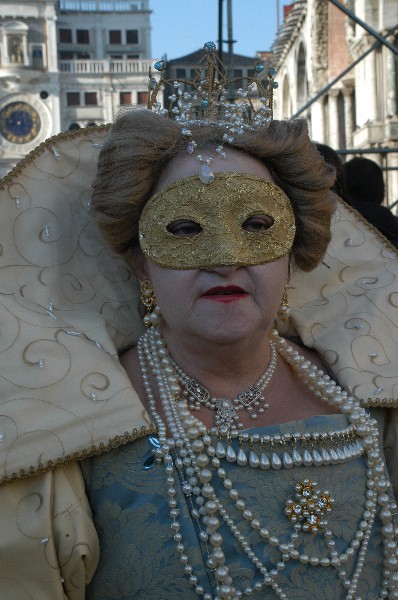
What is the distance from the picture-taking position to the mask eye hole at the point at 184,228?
5.02 ft

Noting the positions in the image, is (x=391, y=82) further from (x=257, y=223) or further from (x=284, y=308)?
(x=257, y=223)

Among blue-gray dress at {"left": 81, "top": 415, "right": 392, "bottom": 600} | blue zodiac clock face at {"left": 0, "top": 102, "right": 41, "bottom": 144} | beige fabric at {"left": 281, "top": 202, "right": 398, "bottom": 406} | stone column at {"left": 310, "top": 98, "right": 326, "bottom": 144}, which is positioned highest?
blue zodiac clock face at {"left": 0, "top": 102, "right": 41, "bottom": 144}

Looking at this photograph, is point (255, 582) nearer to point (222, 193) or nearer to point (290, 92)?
point (222, 193)

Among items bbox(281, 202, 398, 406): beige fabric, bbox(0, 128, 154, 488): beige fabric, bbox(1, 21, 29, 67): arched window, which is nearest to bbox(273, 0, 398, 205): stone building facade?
bbox(281, 202, 398, 406): beige fabric

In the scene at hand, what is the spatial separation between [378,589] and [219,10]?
4.64 metres

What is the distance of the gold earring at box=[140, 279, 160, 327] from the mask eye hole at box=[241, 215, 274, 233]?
242 mm

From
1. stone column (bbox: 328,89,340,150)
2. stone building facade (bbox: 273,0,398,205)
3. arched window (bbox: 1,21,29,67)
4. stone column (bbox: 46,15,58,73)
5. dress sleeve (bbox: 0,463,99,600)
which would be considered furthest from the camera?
stone column (bbox: 46,15,58,73)

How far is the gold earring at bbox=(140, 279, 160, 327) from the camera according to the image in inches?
64.4

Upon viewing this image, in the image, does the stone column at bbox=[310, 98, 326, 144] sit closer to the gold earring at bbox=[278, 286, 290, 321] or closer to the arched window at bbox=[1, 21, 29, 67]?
the gold earring at bbox=[278, 286, 290, 321]

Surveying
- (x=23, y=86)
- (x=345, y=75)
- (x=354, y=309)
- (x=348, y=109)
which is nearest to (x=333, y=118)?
(x=348, y=109)

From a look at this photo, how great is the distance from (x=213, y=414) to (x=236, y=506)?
209mm

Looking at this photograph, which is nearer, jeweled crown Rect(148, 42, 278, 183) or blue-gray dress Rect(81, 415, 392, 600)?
blue-gray dress Rect(81, 415, 392, 600)

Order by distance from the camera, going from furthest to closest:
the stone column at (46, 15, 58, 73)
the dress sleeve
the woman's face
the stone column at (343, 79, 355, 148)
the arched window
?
1. the stone column at (46, 15, 58, 73)
2. the arched window
3. the stone column at (343, 79, 355, 148)
4. the woman's face
5. the dress sleeve

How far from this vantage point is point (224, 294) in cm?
146
